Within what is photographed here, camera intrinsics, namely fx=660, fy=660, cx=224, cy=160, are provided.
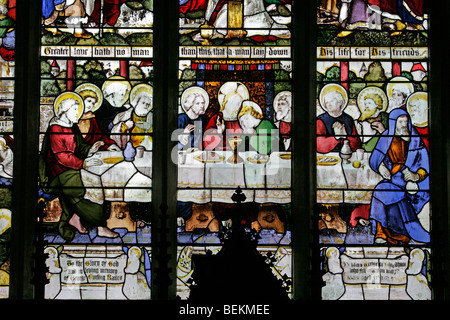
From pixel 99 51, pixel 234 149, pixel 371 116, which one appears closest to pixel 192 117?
pixel 234 149

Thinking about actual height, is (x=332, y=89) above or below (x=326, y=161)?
above

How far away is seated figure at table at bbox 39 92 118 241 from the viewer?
6125 millimetres

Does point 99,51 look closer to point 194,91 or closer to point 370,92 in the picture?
point 194,91

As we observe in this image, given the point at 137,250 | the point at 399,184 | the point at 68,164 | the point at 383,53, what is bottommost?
the point at 137,250

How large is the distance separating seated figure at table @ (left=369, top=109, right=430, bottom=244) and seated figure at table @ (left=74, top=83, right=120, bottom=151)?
2.52m

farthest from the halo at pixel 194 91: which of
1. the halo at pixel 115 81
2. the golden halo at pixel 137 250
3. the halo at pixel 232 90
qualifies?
the golden halo at pixel 137 250

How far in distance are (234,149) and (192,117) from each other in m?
0.51

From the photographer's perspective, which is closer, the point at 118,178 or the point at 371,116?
the point at 118,178

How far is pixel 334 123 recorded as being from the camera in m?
6.33

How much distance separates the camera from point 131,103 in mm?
6340

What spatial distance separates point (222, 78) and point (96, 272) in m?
2.18

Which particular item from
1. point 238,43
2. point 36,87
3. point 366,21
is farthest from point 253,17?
point 36,87
